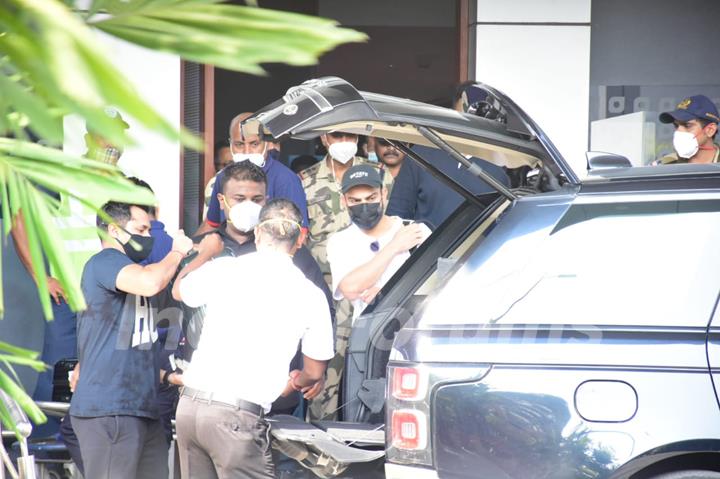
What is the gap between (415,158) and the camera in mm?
4543

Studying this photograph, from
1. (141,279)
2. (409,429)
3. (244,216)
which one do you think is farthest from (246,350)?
(244,216)

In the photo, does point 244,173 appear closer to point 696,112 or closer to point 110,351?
point 110,351

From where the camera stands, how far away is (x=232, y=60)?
94cm

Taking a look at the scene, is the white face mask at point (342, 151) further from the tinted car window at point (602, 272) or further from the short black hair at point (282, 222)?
the tinted car window at point (602, 272)

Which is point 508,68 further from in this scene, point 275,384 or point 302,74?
point 275,384

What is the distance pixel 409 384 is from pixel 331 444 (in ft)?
1.54

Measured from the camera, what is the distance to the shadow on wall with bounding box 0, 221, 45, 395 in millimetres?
6262

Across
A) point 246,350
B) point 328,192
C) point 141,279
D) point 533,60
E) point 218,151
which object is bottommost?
point 246,350

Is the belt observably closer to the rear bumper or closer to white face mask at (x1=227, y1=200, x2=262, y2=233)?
the rear bumper

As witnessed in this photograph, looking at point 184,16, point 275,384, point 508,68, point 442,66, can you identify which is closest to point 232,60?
point 184,16

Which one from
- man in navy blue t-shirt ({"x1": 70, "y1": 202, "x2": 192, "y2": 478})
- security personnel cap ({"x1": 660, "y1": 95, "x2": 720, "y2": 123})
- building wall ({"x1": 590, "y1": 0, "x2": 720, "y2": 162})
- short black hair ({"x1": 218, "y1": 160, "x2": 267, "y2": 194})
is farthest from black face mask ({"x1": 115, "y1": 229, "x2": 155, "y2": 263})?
building wall ({"x1": 590, "y1": 0, "x2": 720, "y2": 162})

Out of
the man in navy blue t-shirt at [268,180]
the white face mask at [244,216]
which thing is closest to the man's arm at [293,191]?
the man in navy blue t-shirt at [268,180]

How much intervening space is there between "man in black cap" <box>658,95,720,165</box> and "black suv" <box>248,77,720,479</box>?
2.74 meters

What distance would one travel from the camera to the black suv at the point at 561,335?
362 cm
